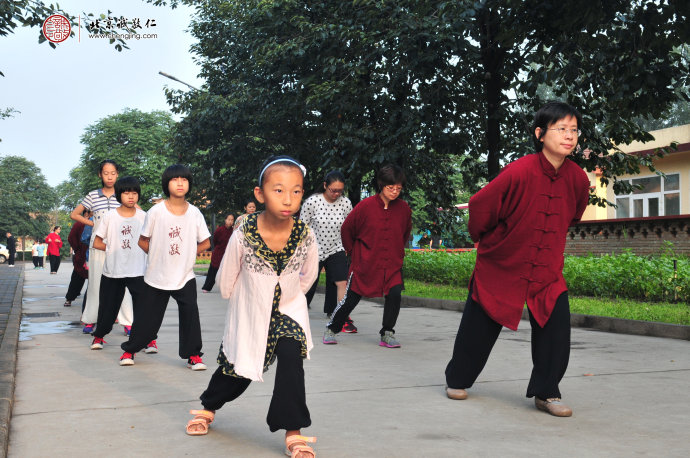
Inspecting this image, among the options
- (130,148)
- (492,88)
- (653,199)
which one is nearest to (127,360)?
(492,88)

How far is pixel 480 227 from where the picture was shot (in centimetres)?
496

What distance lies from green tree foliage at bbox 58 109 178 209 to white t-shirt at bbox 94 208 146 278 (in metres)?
49.3

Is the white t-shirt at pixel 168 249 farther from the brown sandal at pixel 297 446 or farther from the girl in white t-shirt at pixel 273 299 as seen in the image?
the brown sandal at pixel 297 446

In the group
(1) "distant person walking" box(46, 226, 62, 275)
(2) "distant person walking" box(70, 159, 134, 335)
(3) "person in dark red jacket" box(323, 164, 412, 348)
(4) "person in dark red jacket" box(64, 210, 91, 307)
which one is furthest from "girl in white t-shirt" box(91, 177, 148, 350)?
(1) "distant person walking" box(46, 226, 62, 275)

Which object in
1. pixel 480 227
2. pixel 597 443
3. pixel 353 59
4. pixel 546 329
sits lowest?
pixel 597 443

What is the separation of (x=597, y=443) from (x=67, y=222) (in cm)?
10511

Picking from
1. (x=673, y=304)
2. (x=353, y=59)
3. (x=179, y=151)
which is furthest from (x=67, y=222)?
(x=673, y=304)

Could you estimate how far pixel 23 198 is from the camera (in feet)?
291

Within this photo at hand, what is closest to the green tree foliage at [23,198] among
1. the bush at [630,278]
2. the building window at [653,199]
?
the building window at [653,199]

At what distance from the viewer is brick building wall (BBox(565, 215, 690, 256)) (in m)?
19.4

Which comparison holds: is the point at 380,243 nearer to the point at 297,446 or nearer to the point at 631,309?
the point at 297,446

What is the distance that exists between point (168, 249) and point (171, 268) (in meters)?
0.16

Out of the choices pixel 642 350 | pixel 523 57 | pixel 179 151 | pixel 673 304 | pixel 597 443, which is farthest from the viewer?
pixel 179 151

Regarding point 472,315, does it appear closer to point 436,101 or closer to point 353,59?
point 436,101
